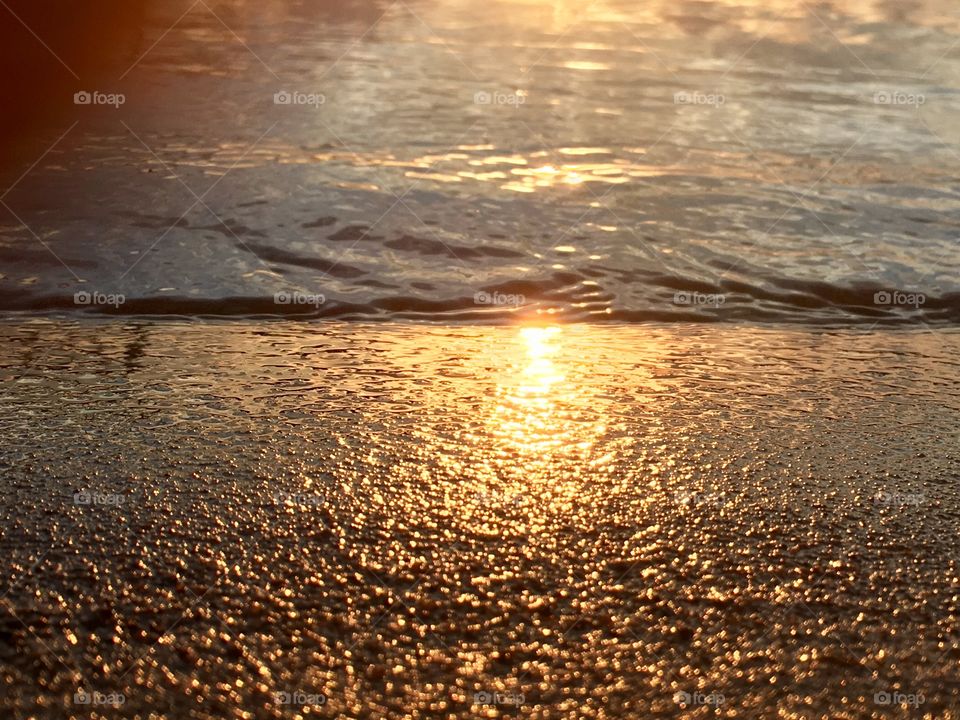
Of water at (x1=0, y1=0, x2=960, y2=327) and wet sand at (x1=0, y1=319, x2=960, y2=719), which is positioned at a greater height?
water at (x1=0, y1=0, x2=960, y2=327)

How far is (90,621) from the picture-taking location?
1346 mm

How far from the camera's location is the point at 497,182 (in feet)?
12.5

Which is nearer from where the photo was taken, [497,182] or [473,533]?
[473,533]

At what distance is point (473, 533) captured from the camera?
62.3 inches

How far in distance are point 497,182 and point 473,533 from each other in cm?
239

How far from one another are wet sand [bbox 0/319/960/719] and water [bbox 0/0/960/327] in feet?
1.70

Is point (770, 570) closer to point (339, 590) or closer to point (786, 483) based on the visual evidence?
point (786, 483)

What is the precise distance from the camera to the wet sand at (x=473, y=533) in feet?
4.10

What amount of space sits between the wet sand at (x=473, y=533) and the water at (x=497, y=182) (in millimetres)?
518

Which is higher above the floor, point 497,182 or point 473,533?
point 497,182

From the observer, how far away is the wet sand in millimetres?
1249

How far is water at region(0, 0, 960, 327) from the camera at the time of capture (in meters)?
2.96

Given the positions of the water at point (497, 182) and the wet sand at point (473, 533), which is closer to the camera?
the wet sand at point (473, 533)

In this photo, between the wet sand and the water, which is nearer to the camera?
the wet sand
